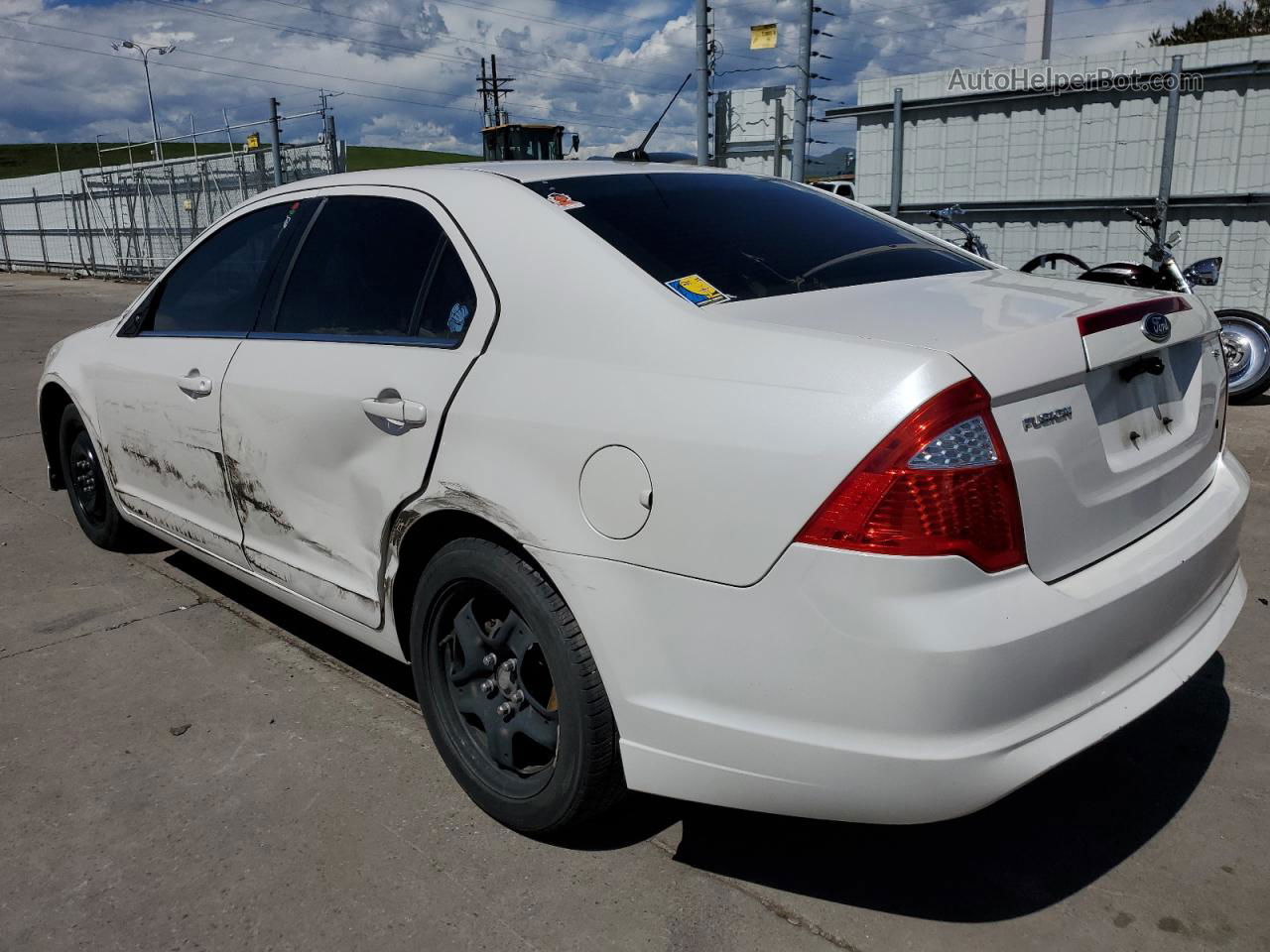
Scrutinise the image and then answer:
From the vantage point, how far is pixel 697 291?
2.34 metres

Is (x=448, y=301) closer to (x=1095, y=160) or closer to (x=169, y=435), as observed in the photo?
(x=169, y=435)

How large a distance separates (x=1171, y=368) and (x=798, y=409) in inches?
42.4

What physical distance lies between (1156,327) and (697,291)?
3.30ft

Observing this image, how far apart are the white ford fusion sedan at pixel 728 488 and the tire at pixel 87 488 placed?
1.83m

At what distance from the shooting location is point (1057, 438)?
1998 mm

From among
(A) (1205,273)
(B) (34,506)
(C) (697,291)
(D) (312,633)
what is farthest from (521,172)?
(A) (1205,273)

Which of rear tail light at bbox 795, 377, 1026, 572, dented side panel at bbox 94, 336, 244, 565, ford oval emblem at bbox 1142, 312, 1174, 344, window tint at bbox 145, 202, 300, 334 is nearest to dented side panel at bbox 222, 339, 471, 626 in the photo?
dented side panel at bbox 94, 336, 244, 565

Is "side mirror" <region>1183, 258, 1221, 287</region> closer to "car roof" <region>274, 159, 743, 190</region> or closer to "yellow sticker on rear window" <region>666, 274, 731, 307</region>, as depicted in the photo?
"car roof" <region>274, 159, 743, 190</region>

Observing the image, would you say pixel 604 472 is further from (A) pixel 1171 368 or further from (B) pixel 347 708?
(B) pixel 347 708

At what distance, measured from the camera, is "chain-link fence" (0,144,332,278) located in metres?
19.8

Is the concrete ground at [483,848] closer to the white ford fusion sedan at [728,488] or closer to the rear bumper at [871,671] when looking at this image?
the white ford fusion sedan at [728,488]

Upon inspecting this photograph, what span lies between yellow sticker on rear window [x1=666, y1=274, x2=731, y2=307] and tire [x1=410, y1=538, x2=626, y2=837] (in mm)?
692

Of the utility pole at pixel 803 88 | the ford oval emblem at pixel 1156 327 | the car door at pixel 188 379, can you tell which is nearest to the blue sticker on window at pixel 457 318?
the car door at pixel 188 379

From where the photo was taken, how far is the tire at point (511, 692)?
2.26m
